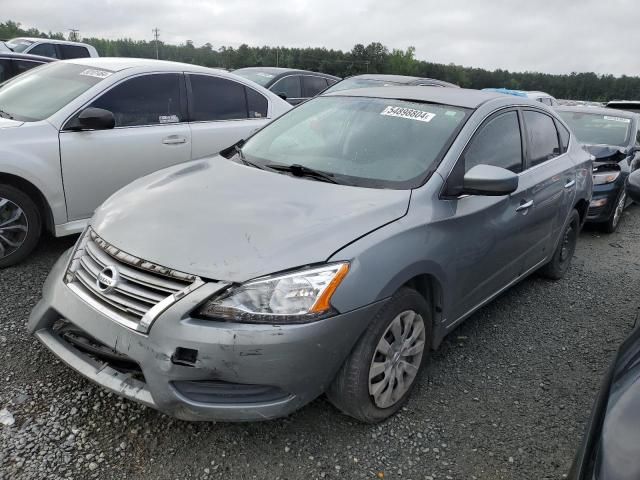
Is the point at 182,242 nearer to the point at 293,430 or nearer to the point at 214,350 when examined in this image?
the point at 214,350

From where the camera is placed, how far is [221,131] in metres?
5.16

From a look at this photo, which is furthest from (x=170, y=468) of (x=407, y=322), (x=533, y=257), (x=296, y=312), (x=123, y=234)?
(x=533, y=257)

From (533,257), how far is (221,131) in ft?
9.94

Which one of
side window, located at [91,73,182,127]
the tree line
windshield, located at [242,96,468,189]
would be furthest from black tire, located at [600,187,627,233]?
the tree line

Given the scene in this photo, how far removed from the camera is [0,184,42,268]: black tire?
12.9ft

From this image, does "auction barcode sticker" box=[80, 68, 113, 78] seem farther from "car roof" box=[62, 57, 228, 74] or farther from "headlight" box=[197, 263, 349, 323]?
"headlight" box=[197, 263, 349, 323]

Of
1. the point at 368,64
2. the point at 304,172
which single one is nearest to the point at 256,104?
the point at 304,172

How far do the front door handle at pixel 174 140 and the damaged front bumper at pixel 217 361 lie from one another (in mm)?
2664

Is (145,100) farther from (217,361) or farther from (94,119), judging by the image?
(217,361)

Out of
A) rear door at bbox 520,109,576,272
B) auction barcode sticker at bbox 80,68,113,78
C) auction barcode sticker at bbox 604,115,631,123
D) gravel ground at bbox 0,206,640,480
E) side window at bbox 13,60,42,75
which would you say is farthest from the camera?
side window at bbox 13,60,42,75

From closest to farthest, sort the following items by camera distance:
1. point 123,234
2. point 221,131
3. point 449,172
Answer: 1. point 123,234
2. point 449,172
3. point 221,131

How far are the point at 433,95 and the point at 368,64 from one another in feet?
200

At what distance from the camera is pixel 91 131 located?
169 inches

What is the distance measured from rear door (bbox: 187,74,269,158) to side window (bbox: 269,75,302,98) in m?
5.48
